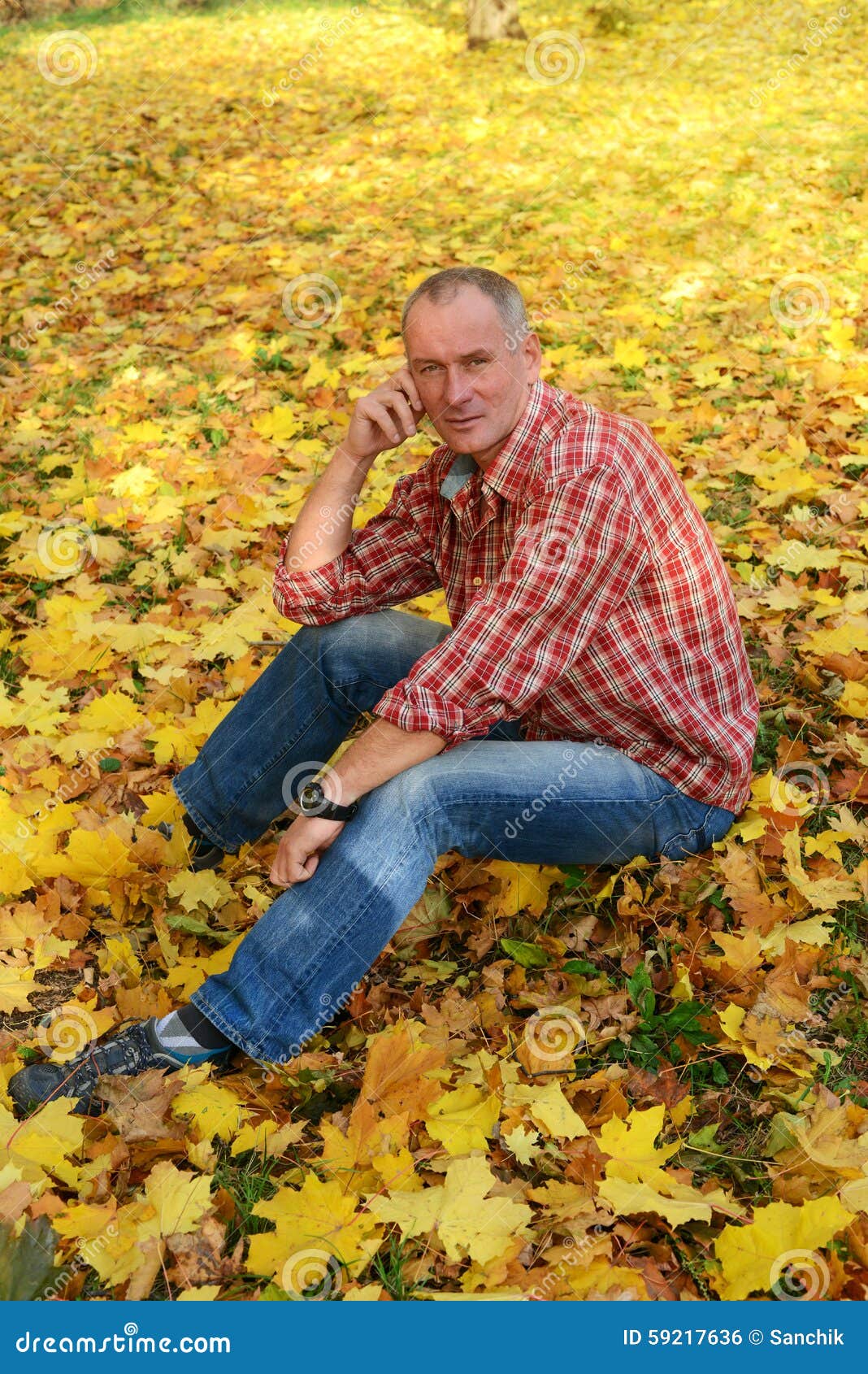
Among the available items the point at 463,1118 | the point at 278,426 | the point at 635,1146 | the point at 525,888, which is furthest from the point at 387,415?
the point at 278,426

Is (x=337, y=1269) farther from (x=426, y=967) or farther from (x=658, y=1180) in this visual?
(x=426, y=967)

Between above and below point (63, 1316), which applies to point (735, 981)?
below

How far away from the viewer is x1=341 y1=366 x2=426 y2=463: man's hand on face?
2.55m

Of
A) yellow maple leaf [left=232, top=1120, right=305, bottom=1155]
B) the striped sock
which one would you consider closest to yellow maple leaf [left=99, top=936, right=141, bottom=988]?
the striped sock

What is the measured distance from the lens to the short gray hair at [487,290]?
Result: 227 centimetres

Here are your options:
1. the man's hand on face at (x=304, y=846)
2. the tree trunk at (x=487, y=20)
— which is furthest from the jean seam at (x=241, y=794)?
the tree trunk at (x=487, y=20)

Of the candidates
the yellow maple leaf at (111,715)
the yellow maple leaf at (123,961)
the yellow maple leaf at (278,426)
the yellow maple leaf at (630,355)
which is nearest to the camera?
the yellow maple leaf at (123,961)

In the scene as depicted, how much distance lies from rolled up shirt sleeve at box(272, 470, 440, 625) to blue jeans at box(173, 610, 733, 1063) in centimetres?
5

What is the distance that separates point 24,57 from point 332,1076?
43.7 feet

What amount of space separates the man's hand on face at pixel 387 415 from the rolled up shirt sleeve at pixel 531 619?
500 mm

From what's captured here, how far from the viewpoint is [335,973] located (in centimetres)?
214

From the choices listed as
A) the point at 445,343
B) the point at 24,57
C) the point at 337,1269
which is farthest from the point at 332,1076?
the point at 24,57

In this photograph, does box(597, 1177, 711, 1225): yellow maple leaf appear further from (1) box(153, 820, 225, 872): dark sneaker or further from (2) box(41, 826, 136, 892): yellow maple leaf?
(2) box(41, 826, 136, 892): yellow maple leaf

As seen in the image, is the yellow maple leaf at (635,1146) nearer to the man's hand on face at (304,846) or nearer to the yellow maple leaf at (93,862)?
the man's hand on face at (304,846)
